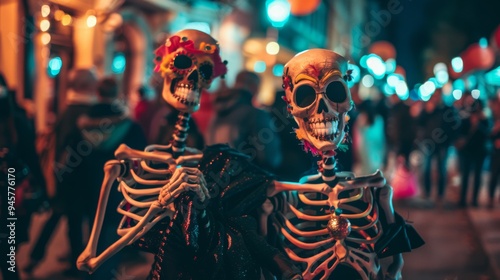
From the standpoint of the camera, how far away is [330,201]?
2.60 metres

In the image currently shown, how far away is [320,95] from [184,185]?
2.46 ft

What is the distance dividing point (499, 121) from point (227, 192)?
7561 millimetres

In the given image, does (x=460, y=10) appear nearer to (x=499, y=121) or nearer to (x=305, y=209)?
(x=499, y=121)

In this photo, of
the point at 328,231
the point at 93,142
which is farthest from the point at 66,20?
the point at 328,231

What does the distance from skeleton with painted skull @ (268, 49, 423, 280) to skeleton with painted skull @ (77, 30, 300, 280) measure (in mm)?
224

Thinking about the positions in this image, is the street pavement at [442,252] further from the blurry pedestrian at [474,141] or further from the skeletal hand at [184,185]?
the skeletal hand at [184,185]

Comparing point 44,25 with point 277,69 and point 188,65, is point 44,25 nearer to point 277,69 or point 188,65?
point 188,65

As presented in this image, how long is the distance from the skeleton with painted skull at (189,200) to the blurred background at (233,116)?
0.43 m

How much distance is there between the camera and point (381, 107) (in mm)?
8383

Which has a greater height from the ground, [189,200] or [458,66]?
[458,66]

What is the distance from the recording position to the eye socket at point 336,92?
2529 millimetres

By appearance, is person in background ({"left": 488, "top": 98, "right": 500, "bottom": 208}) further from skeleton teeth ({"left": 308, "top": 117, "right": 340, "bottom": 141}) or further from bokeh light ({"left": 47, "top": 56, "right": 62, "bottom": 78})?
bokeh light ({"left": 47, "top": 56, "right": 62, "bottom": 78})

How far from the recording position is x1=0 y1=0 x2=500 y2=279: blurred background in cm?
474

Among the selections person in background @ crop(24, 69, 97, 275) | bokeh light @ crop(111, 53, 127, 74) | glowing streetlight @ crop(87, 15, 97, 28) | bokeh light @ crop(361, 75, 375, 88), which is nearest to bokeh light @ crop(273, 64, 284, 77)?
bokeh light @ crop(111, 53, 127, 74)
